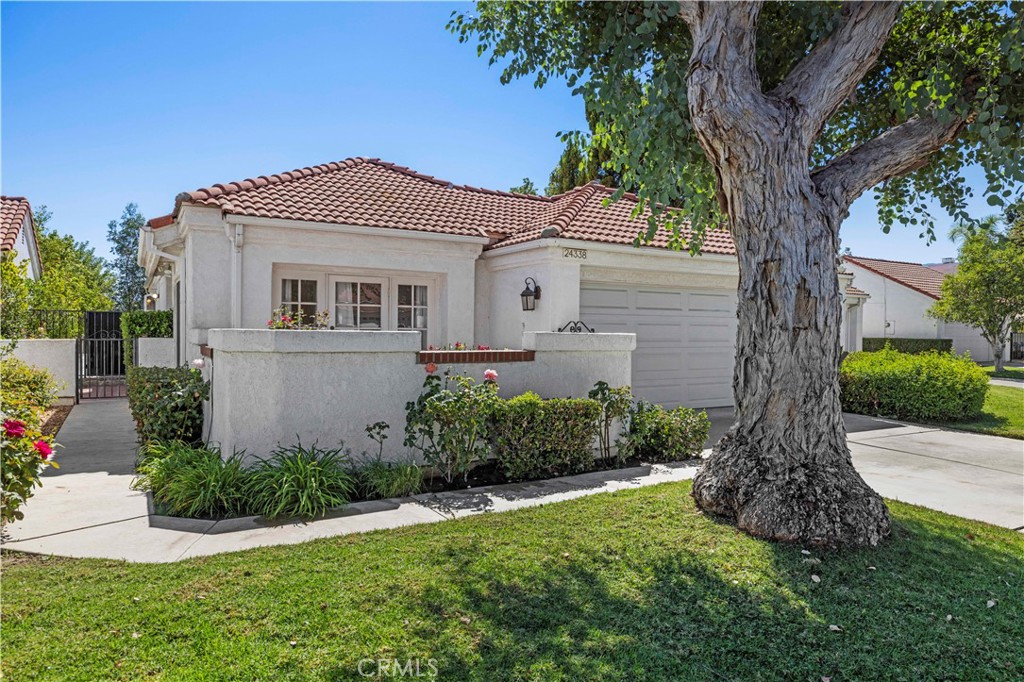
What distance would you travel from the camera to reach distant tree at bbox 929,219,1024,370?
26234 mm

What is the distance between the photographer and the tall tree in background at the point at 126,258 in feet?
185

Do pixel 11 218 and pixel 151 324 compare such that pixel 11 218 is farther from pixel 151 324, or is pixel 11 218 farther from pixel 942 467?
pixel 942 467

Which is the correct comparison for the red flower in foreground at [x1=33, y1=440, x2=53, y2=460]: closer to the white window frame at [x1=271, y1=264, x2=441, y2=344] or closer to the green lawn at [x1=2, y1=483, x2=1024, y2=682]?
the green lawn at [x1=2, y1=483, x2=1024, y2=682]

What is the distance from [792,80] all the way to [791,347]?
2.69 m

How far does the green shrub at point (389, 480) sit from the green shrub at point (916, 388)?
11312 mm

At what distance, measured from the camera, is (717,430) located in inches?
444

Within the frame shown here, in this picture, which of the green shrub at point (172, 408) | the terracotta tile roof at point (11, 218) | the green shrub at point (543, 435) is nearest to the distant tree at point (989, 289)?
the green shrub at point (543, 435)

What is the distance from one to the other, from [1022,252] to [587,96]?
28.0 metres

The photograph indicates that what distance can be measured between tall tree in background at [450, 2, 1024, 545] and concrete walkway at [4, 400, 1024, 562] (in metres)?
2.05

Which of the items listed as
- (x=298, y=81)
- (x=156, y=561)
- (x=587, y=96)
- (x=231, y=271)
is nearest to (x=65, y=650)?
(x=156, y=561)

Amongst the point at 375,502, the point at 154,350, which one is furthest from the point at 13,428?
the point at 154,350

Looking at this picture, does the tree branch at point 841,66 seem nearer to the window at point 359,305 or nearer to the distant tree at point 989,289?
the window at point 359,305

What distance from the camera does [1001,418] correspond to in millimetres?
13180

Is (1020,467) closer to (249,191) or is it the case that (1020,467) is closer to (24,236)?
(249,191)
